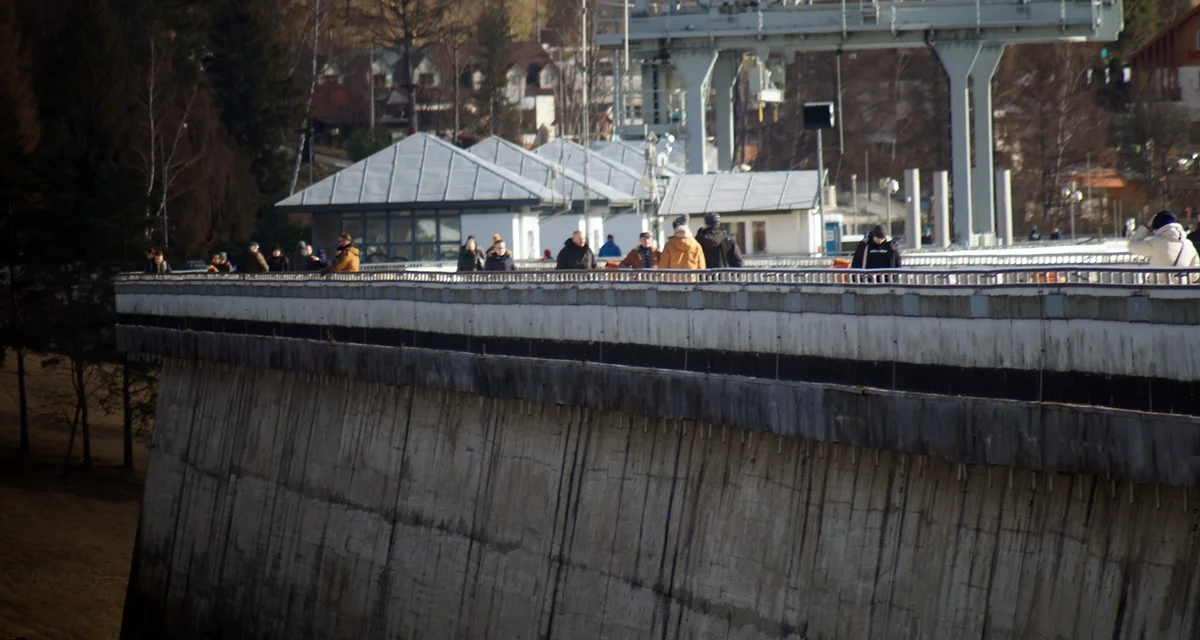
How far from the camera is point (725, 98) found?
51.3m

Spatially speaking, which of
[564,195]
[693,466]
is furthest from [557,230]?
[693,466]

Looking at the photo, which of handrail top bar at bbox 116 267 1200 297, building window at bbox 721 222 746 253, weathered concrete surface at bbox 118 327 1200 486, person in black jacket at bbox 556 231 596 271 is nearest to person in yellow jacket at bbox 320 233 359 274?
handrail top bar at bbox 116 267 1200 297

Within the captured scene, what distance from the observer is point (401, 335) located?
2698cm

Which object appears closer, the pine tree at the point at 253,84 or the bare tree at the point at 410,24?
the pine tree at the point at 253,84

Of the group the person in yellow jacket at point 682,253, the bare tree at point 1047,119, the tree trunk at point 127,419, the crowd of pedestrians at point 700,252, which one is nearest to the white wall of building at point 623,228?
the tree trunk at point 127,419

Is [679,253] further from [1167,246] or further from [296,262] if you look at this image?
[296,262]

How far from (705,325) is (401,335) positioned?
799cm

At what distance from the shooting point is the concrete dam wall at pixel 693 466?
555 inches

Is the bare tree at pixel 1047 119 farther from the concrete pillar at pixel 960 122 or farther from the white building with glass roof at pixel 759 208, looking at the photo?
the white building with glass roof at pixel 759 208

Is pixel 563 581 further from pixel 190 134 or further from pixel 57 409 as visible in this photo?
pixel 190 134

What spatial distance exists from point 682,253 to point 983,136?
28.7m

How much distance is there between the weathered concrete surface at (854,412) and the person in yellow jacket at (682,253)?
2.12m

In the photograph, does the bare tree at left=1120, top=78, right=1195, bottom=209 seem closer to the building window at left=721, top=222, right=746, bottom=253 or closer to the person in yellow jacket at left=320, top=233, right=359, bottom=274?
the building window at left=721, top=222, right=746, bottom=253

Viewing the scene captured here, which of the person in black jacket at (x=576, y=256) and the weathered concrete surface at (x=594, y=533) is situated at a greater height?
the person in black jacket at (x=576, y=256)
